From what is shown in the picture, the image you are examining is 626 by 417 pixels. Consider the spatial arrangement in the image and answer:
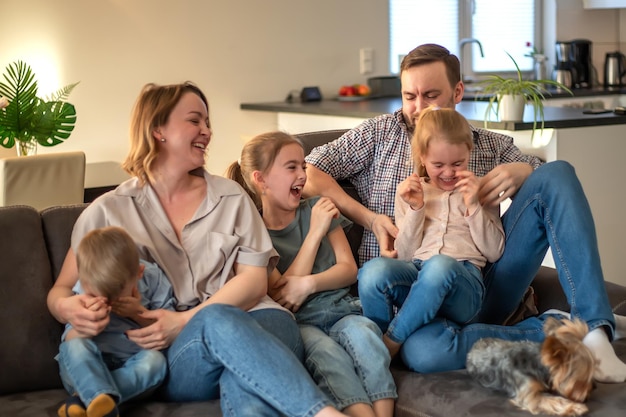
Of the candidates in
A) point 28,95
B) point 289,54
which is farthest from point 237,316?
point 289,54

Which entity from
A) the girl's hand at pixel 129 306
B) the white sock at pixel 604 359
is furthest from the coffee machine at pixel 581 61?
the girl's hand at pixel 129 306

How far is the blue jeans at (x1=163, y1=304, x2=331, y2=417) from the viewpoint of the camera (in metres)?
1.95

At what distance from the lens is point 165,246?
2293 mm

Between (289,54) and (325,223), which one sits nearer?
(325,223)

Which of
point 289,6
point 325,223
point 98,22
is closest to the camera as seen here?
point 325,223

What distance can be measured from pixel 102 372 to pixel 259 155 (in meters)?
0.79

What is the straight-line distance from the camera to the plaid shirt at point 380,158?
2.75 metres

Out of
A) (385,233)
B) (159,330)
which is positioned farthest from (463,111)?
(159,330)

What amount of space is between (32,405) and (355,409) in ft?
2.47

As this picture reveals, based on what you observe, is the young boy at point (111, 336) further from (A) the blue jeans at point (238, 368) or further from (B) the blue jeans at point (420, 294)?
(B) the blue jeans at point (420, 294)

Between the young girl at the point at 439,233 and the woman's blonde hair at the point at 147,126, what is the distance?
641 millimetres

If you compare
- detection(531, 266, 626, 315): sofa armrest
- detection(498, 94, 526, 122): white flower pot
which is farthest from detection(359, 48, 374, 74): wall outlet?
detection(531, 266, 626, 315): sofa armrest

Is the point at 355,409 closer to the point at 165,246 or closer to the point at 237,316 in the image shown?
the point at 237,316

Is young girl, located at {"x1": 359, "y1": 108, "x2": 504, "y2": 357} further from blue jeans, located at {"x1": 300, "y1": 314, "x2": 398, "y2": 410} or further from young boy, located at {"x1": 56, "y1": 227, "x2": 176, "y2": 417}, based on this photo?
young boy, located at {"x1": 56, "y1": 227, "x2": 176, "y2": 417}
